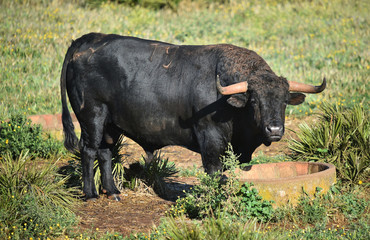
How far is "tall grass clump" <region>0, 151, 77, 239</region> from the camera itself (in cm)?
575

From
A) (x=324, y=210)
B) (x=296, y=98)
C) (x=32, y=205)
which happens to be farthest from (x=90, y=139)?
(x=324, y=210)

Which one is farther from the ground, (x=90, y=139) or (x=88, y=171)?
(x=90, y=139)

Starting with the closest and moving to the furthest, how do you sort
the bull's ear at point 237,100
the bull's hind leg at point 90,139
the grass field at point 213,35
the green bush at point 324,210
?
the green bush at point 324,210 < the bull's ear at point 237,100 < the bull's hind leg at point 90,139 < the grass field at point 213,35

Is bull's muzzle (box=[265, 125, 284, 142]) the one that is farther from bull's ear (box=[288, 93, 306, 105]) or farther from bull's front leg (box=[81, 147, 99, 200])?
bull's front leg (box=[81, 147, 99, 200])

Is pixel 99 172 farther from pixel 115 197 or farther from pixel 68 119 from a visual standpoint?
pixel 68 119

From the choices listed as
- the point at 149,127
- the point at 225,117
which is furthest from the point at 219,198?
the point at 149,127

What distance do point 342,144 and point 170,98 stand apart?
2.61 metres

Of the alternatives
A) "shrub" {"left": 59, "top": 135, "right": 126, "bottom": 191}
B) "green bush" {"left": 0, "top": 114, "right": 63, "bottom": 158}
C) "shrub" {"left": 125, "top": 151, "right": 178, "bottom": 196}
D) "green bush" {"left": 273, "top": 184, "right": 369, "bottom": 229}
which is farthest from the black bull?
"green bush" {"left": 0, "top": 114, "right": 63, "bottom": 158}

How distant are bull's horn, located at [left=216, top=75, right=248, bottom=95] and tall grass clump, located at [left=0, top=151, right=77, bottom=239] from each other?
7.64 feet

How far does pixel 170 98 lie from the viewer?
7.23 meters

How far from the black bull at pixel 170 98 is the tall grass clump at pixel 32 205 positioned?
3.20 feet

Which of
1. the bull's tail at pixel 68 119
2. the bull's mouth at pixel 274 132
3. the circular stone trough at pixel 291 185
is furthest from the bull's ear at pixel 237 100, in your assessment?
the bull's tail at pixel 68 119

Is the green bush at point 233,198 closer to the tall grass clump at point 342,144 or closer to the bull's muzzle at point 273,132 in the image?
the bull's muzzle at point 273,132

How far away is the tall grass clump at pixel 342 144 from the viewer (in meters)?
7.48
